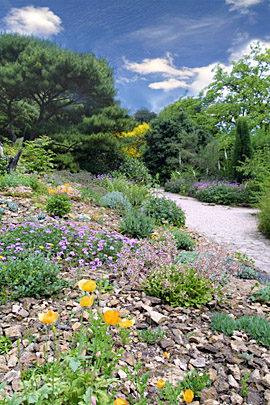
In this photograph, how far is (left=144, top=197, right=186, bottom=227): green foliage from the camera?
17.7ft

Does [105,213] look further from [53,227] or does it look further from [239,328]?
[239,328]

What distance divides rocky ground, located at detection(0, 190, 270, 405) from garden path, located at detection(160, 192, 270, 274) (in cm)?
210

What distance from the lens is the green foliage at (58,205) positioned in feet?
14.3

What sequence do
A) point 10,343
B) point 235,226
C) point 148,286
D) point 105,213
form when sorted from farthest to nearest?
point 235,226
point 105,213
point 148,286
point 10,343

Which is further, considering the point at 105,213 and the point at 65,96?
the point at 65,96

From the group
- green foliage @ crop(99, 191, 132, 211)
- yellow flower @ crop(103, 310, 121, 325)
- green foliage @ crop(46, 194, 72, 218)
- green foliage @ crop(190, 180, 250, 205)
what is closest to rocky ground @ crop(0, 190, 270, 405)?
yellow flower @ crop(103, 310, 121, 325)

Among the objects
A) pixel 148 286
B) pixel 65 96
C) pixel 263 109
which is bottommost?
pixel 148 286

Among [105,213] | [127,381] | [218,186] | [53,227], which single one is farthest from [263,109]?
[127,381]

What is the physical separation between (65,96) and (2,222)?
9923mm

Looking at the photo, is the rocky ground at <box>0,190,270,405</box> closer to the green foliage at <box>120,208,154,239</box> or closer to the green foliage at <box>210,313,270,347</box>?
the green foliage at <box>210,313,270,347</box>

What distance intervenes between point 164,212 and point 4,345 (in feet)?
13.4

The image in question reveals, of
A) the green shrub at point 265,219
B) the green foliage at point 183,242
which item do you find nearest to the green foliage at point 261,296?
the green foliage at point 183,242

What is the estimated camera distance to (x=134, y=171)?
1103 centimetres

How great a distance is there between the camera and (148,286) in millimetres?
2445
